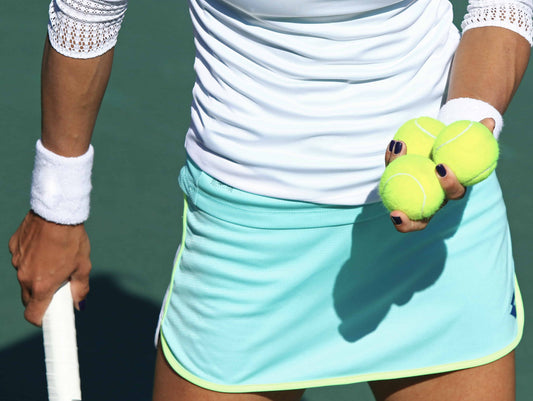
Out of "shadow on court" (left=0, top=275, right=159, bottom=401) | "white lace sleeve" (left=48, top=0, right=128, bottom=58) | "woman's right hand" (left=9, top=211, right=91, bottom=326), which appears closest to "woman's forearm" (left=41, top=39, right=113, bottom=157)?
"white lace sleeve" (left=48, top=0, right=128, bottom=58)

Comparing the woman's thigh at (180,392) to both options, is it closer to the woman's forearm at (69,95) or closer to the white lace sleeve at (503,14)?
the woman's forearm at (69,95)

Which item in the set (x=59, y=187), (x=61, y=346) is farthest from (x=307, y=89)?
(x=61, y=346)

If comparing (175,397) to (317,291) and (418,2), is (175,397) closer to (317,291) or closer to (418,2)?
(317,291)

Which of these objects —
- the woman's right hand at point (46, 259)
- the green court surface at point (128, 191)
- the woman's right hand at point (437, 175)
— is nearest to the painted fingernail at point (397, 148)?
the woman's right hand at point (437, 175)

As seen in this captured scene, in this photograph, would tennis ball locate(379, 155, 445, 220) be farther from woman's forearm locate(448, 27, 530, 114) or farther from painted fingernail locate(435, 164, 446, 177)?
woman's forearm locate(448, 27, 530, 114)

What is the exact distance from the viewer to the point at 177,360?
A: 207 cm

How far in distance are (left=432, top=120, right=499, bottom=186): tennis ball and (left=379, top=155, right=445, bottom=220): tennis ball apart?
0.03 m

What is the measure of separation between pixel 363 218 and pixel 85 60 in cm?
51

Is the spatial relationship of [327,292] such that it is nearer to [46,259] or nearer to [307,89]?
[307,89]

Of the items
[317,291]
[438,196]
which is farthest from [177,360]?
[438,196]

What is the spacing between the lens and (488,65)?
2.02 meters

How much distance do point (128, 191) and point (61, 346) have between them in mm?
1821

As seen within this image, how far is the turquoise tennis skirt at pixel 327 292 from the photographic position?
1.99 m

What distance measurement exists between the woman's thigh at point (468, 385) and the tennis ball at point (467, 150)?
1.34ft
